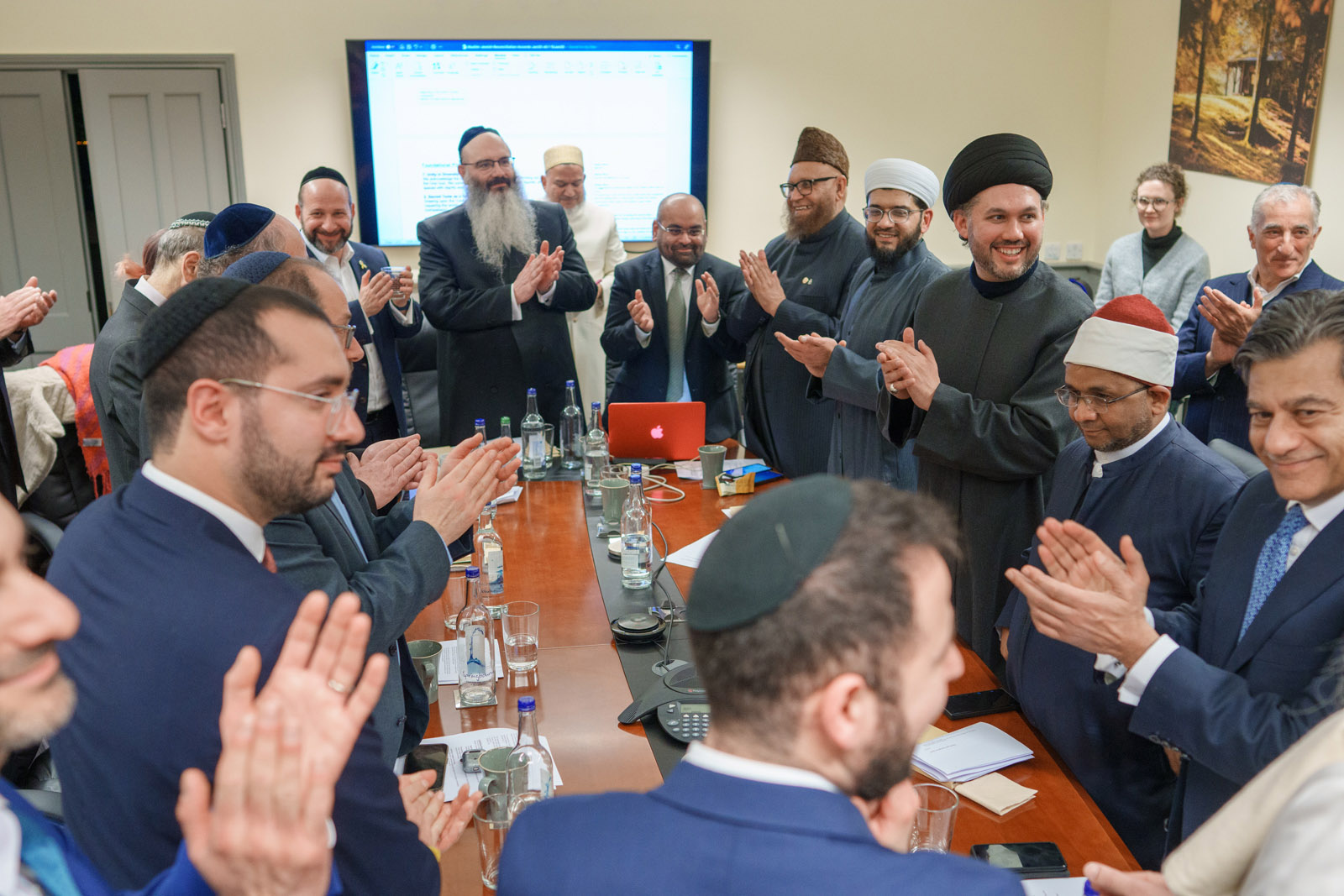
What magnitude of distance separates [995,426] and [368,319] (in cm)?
262

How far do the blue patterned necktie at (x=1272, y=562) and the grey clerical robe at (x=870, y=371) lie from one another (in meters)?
1.71

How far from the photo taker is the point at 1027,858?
1561 millimetres

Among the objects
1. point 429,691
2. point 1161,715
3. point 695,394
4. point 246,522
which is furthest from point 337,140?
point 1161,715

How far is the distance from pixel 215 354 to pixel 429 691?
3.13 ft

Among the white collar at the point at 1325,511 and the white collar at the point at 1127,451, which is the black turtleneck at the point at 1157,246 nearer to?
the white collar at the point at 1127,451

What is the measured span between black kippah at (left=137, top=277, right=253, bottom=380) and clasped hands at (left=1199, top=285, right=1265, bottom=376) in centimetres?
334

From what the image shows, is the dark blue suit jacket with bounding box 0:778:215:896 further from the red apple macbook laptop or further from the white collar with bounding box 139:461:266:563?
the red apple macbook laptop

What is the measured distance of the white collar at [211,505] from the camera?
4.42 feet

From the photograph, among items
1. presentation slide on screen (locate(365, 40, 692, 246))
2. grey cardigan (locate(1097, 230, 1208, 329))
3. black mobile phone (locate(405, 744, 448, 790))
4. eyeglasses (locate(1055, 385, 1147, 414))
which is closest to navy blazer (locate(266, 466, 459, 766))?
black mobile phone (locate(405, 744, 448, 790))

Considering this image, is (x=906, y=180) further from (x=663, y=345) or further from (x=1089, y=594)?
(x=1089, y=594)

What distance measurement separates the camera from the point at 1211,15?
5340 mm

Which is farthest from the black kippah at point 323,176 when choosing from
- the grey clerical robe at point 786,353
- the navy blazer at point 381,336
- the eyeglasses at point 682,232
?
the grey clerical robe at point 786,353

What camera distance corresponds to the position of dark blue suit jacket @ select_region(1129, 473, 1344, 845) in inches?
59.0

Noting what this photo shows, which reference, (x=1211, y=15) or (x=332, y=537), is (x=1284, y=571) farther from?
(x=1211, y=15)
